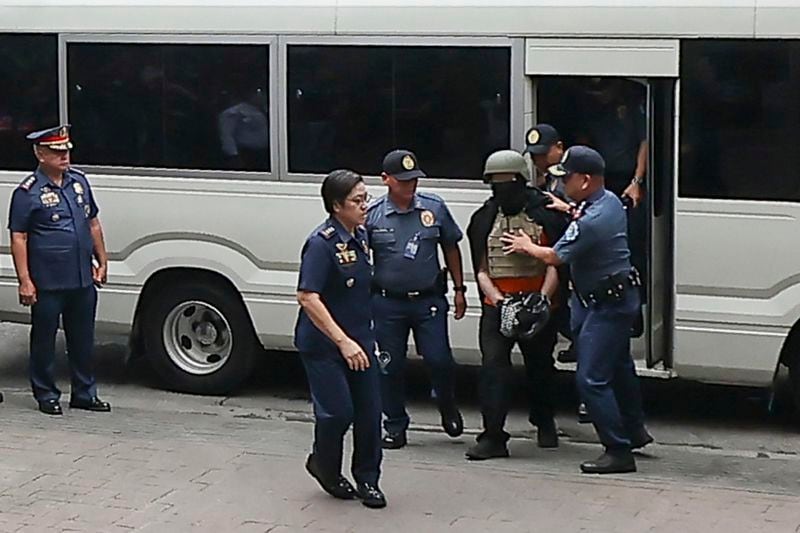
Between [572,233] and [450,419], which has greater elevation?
[572,233]

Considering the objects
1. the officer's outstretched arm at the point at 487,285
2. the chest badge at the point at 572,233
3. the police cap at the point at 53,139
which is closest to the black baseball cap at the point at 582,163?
the chest badge at the point at 572,233

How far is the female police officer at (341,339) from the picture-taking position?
725cm

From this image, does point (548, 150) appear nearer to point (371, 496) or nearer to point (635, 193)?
point (635, 193)

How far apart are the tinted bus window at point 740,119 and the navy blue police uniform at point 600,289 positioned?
39.0 inches

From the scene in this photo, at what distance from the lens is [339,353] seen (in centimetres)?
736

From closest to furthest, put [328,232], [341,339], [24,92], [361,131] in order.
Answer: [341,339]
[328,232]
[361,131]
[24,92]

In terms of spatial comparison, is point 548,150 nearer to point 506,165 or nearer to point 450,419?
point 506,165

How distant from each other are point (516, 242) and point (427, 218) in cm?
64

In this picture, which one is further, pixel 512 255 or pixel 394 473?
pixel 512 255

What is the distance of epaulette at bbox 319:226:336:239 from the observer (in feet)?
23.9

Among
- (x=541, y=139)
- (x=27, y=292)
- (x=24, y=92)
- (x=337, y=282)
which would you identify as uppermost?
(x=24, y=92)

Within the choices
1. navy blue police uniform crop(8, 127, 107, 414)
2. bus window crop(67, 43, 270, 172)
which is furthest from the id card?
navy blue police uniform crop(8, 127, 107, 414)

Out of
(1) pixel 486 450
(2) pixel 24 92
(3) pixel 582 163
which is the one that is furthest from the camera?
(2) pixel 24 92

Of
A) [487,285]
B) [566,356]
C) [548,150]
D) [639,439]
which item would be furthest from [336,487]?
[548,150]
